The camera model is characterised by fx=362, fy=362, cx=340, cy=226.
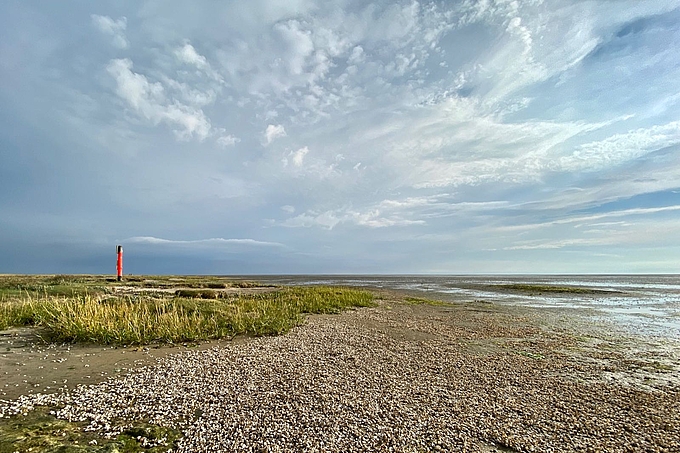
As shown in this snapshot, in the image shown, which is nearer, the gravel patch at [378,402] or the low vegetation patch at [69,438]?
the low vegetation patch at [69,438]

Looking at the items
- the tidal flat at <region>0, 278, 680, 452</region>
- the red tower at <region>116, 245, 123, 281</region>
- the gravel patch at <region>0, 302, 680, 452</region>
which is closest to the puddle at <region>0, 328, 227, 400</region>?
the tidal flat at <region>0, 278, 680, 452</region>

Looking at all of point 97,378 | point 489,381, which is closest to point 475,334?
point 489,381

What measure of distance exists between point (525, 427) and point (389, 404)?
2.49 meters

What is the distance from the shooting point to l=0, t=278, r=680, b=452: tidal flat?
5.95 metres

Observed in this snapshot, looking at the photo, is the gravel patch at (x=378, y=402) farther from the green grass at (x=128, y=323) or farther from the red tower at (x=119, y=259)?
the red tower at (x=119, y=259)

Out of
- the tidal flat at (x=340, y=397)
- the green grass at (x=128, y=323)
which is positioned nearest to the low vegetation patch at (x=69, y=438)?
the tidal flat at (x=340, y=397)

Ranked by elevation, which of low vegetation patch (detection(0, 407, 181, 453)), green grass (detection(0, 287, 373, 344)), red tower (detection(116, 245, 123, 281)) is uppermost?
red tower (detection(116, 245, 123, 281))

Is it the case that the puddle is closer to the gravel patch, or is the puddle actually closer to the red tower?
the gravel patch

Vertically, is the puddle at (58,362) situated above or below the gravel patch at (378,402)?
above

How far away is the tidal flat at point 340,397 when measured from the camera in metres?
5.95

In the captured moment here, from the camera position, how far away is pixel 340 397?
7.73 m

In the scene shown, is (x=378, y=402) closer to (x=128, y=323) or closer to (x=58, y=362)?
(x=58, y=362)

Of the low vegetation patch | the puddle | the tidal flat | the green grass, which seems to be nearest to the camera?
the low vegetation patch

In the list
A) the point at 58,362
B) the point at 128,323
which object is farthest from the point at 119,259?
the point at 58,362
